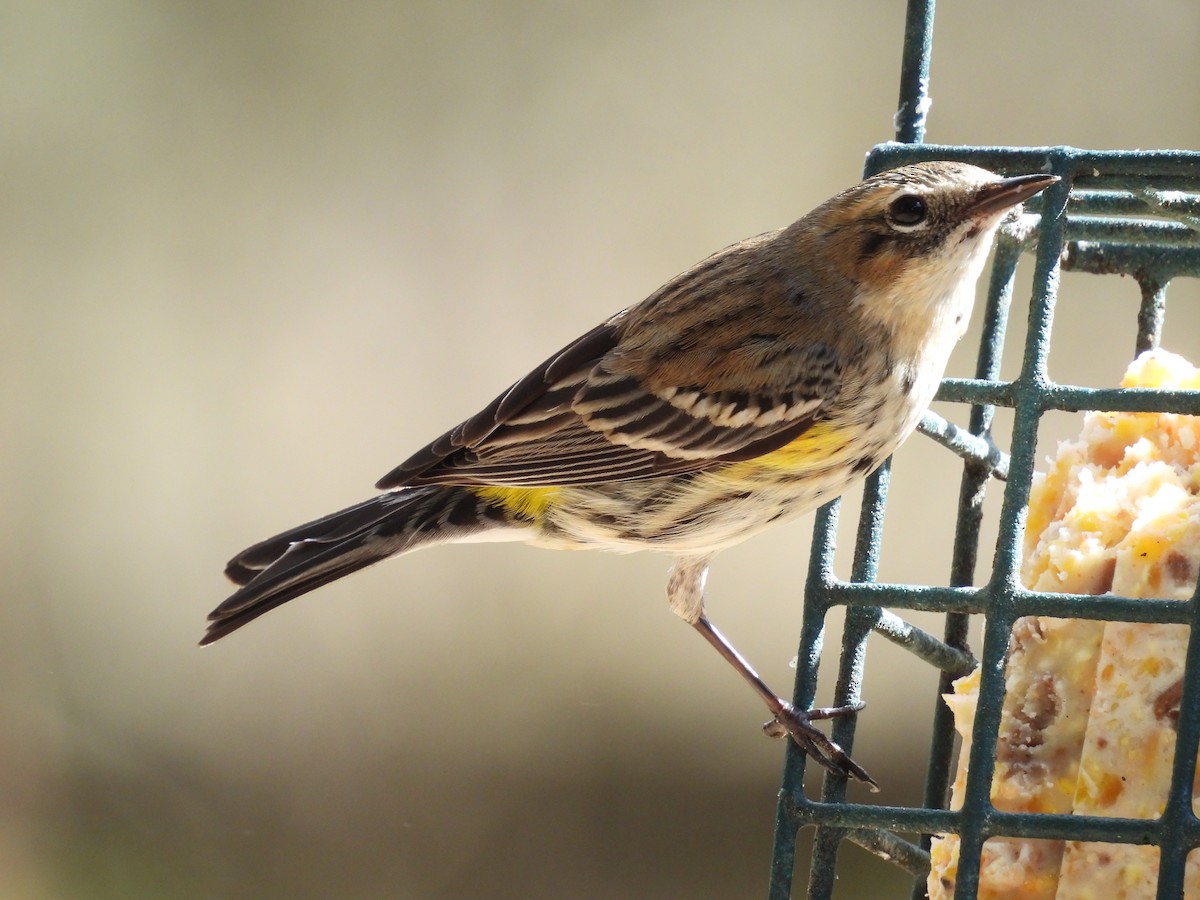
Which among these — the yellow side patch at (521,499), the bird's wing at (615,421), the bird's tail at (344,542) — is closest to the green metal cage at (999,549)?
the bird's wing at (615,421)

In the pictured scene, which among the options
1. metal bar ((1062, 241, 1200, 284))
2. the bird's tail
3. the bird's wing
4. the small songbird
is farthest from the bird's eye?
the bird's tail

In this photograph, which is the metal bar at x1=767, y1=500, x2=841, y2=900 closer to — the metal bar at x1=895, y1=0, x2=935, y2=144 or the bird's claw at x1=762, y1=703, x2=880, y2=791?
the bird's claw at x1=762, y1=703, x2=880, y2=791

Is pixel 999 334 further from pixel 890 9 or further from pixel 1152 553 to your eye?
pixel 890 9

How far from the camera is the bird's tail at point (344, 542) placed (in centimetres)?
436

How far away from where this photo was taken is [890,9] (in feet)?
24.1

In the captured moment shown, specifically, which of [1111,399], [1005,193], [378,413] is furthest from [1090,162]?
[378,413]

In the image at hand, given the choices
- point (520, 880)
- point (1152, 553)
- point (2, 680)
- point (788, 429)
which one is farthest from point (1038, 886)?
point (2, 680)

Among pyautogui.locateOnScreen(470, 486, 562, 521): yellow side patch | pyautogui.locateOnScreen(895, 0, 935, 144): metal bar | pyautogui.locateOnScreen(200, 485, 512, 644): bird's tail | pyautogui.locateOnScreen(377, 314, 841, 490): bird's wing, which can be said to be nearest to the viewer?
pyautogui.locateOnScreen(895, 0, 935, 144): metal bar

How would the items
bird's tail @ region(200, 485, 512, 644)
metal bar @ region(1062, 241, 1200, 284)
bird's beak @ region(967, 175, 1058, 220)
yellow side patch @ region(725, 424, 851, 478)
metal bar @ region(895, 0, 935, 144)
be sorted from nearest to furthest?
bird's beak @ region(967, 175, 1058, 220), metal bar @ region(895, 0, 935, 144), yellow side patch @ region(725, 424, 851, 478), metal bar @ region(1062, 241, 1200, 284), bird's tail @ region(200, 485, 512, 644)

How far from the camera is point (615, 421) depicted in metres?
4.34

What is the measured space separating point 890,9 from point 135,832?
5012 millimetres

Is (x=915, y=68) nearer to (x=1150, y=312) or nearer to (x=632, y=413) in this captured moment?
(x=1150, y=312)

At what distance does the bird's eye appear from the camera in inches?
150

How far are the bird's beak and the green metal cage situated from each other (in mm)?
67
